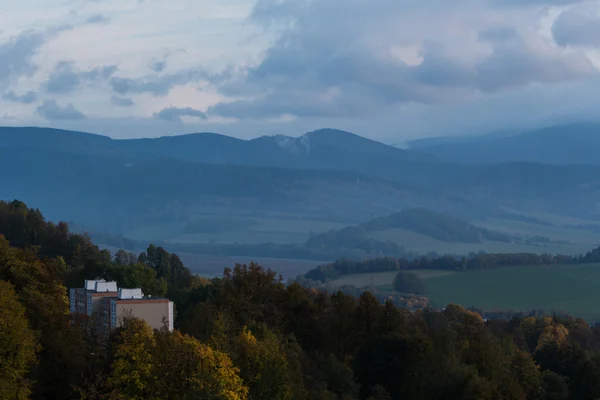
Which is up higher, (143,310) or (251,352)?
(143,310)

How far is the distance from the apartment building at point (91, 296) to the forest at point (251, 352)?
173 cm

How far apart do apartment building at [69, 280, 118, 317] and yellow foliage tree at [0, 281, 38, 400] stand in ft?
62.5

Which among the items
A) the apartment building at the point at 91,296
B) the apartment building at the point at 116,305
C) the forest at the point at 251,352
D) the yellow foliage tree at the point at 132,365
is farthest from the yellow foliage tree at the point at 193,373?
the apartment building at the point at 91,296

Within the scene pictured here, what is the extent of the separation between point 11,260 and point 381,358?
22.2m

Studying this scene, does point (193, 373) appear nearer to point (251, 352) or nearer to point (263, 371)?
point (263, 371)

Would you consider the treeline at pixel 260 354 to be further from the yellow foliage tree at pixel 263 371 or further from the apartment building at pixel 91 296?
the apartment building at pixel 91 296

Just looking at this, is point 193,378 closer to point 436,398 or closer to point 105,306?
point 436,398

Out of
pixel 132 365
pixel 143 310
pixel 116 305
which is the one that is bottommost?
pixel 132 365

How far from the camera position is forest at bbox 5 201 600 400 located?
163 ft

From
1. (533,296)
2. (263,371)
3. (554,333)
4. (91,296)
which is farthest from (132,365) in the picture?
(533,296)

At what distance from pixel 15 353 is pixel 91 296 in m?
23.2

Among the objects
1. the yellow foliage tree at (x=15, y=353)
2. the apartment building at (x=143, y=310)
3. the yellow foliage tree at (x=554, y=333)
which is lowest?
the yellow foliage tree at (x=554, y=333)

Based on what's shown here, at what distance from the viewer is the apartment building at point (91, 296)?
73188 mm

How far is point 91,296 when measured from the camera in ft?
241
